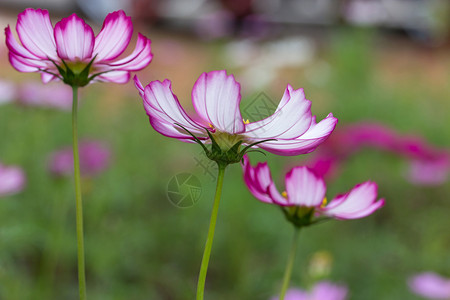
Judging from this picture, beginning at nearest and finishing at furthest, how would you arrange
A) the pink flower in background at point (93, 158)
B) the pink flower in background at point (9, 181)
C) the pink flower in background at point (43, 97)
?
the pink flower in background at point (9, 181) → the pink flower in background at point (43, 97) → the pink flower in background at point (93, 158)

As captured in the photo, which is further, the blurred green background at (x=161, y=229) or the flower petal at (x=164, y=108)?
the blurred green background at (x=161, y=229)

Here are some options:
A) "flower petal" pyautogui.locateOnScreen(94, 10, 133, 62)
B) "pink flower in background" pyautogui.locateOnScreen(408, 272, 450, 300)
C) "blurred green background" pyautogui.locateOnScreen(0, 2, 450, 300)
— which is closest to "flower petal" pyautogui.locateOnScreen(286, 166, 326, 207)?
"flower petal" pyautogui.locateOnScreen(94, 10, 133, 62)

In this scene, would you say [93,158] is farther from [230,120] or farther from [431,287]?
[230,120]

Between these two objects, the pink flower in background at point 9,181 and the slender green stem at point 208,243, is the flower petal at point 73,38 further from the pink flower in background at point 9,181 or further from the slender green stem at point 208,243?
the pink flower in background at point 9,181

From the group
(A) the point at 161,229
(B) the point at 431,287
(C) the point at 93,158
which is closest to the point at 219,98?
(B) the point at 431,287

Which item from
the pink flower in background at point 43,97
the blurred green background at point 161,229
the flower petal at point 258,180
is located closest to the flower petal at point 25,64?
the flower petal at point 258,180

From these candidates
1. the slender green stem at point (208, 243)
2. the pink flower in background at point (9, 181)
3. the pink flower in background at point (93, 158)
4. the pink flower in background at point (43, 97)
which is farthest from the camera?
the pink flower in background at point (93, 158)

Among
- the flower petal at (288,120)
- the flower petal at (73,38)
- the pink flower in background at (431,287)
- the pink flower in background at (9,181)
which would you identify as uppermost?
the flower petal at (73,38)

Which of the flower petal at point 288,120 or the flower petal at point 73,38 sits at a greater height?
the flower petal at point 73,38
